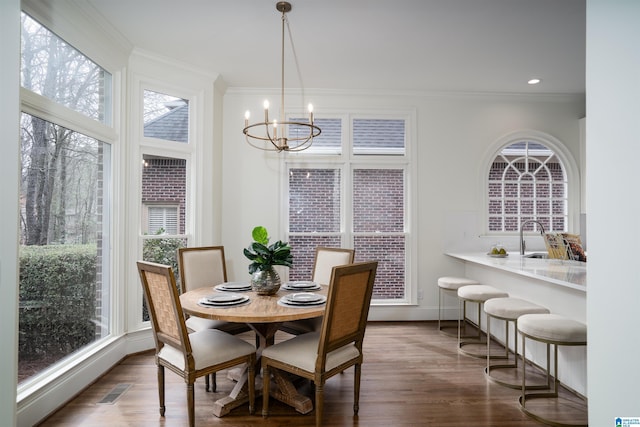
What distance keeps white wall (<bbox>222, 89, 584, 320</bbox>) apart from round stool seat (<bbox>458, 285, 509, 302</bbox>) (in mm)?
1049

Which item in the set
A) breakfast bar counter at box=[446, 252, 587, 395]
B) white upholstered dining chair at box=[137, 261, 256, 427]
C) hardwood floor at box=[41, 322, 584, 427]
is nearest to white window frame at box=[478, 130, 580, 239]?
breakfast bar counter at box=[446, 252, 587, 395]

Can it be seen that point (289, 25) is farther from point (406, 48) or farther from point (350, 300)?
point (350, 300)

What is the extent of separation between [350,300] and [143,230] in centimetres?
237

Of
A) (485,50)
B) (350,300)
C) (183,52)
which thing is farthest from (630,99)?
(183,52)

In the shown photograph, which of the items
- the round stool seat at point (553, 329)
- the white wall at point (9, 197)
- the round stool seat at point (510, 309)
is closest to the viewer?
the white wall at point (9, 197)

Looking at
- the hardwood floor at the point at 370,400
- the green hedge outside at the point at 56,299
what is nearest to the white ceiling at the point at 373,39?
the green hedge outside at the point at 56,299

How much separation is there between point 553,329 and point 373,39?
264cm

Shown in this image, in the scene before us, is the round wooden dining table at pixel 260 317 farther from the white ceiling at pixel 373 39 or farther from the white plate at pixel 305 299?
the white ceiling at pixel 373 39

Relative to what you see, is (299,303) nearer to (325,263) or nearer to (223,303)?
(223,303)

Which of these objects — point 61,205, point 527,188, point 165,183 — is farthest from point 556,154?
point 61,205

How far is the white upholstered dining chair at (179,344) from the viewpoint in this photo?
196 centimetres

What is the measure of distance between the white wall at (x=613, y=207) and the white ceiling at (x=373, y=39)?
1.76 meters

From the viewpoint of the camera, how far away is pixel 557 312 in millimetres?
2771

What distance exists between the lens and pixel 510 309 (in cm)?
263
